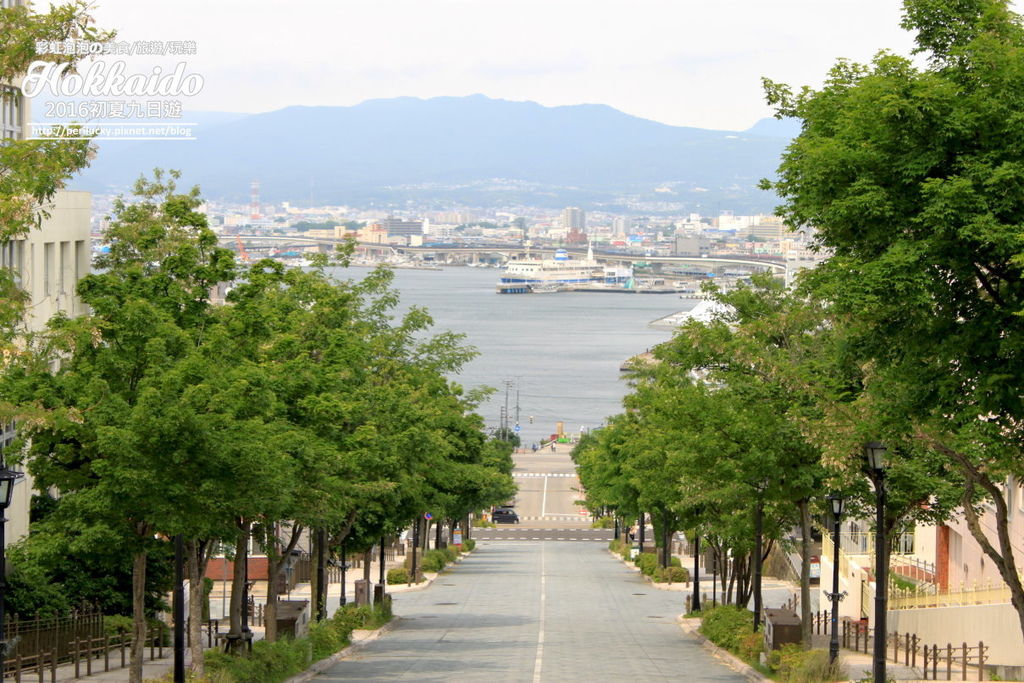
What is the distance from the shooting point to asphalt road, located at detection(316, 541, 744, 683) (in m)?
28.6

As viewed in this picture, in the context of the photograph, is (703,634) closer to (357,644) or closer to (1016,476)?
(357,644)

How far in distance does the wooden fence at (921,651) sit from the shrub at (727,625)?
2183 millimetres

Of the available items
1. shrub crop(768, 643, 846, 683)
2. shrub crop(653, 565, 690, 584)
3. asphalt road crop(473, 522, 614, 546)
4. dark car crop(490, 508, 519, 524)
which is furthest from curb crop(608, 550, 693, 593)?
shrub crop(768, 643, 846, 683)

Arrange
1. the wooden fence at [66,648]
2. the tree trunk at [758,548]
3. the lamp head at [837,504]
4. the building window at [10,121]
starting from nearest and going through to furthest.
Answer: the wooden fence at [66,648], the lamp head at [837,504], the tree trunk at [758,548], the building window at [10,121]

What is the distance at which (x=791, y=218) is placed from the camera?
56.7 feet

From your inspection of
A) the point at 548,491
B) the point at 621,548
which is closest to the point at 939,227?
the point at 621,548

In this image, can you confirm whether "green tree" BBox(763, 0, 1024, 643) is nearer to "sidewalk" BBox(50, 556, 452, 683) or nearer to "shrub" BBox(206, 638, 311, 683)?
"shrub" BBox(206, 638, 311, 683)

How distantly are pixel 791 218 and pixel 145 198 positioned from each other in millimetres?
17468

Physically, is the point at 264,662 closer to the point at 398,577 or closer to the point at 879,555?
the point at 879,555

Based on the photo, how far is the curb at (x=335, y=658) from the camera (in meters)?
27.1

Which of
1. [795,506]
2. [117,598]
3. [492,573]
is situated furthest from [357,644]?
[492,573]

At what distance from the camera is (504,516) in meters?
106

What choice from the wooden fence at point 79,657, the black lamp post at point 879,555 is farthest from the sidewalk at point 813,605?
the wooden fence at point 79,657

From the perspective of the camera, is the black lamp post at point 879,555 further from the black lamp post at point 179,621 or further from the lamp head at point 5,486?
the lamp head at point 5,486
